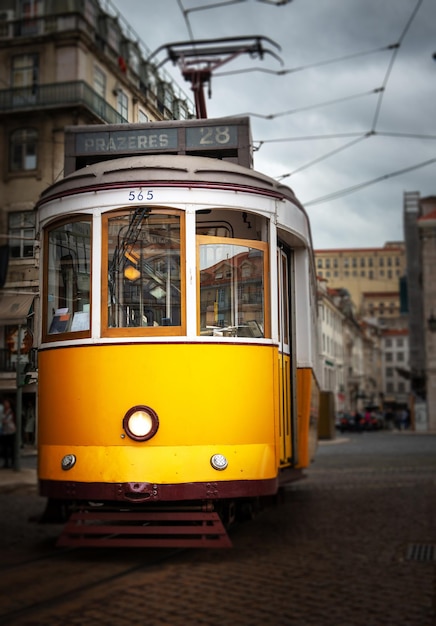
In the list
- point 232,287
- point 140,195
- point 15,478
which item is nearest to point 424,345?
point 15,478

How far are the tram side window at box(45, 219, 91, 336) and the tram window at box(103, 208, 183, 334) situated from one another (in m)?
0.11

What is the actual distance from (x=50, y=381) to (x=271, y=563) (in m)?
5.31

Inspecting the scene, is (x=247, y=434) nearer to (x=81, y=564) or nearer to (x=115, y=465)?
(x=115, y=465)

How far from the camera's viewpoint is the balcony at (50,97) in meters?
2.33

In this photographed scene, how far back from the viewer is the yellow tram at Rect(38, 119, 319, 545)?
381cm

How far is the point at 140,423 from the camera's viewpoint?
153 inches

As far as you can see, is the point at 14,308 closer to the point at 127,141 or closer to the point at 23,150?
the point at 23,150

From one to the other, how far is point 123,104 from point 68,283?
1.14m

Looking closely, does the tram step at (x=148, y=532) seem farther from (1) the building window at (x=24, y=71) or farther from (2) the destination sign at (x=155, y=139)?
(1) the building window at (x=24, y=71)

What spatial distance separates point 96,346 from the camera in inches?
157

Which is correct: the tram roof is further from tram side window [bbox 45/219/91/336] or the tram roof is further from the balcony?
the balcony

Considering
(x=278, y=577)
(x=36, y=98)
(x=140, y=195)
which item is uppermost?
(x=140, y=195)

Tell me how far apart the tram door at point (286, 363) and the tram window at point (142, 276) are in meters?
0.76

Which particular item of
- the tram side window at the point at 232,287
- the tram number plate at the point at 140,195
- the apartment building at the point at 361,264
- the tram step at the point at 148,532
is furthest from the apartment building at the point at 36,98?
the apartment building at the point at 361,264
